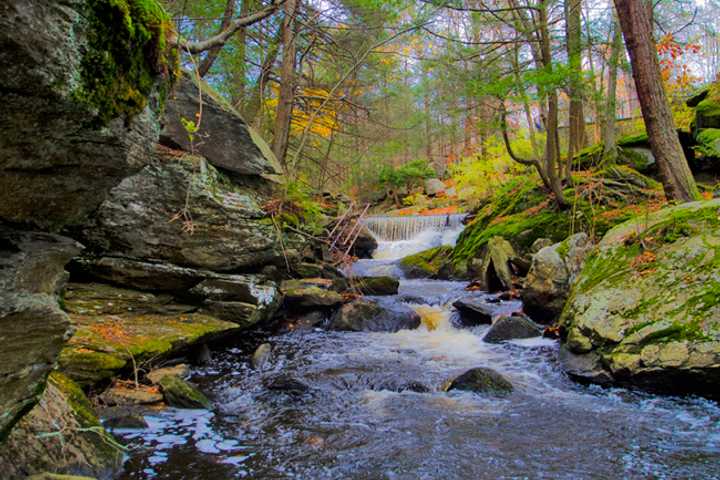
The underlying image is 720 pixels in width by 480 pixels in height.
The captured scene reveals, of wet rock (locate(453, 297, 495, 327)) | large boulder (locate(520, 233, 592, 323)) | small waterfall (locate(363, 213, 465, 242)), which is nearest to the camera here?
large boulder (locate(520, 233, 592, 323))

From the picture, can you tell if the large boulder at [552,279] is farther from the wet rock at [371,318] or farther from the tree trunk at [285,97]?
the tree trunk at [285,97]

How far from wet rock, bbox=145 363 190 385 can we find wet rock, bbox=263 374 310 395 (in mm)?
1048

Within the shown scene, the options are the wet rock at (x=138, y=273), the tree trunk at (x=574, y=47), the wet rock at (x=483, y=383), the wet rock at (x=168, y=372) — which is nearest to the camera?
the wet rock at (x=168, y=372)

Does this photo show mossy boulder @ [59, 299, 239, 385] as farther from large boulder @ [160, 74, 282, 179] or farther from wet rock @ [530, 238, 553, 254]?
wet rock @ [530, 238, 553, 254]

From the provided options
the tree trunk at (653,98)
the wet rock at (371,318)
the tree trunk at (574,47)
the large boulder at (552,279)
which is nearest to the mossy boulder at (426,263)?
the wet rock at (371,318)

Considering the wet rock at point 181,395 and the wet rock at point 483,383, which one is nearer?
the wet rock at point 181,395

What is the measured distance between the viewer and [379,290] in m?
10.3

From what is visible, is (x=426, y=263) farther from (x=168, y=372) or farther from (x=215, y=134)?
(x=168, y=372)

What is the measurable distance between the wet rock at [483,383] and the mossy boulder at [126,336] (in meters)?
3.29

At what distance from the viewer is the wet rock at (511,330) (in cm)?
682

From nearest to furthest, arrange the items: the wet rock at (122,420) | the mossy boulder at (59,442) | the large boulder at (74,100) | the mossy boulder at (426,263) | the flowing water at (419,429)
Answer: the large boulder at (74,100), the mossy boulder at (59,442), the flowing water at (419,429), the wet rock at (122,420), the mossy boulder at (426,263)

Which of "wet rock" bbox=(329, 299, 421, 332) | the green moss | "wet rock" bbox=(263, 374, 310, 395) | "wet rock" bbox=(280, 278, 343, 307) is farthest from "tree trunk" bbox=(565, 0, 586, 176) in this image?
the green moss

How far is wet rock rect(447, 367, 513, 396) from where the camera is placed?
496 cm

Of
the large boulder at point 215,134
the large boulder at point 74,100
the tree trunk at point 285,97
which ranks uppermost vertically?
the tree trunk at point 285,97
